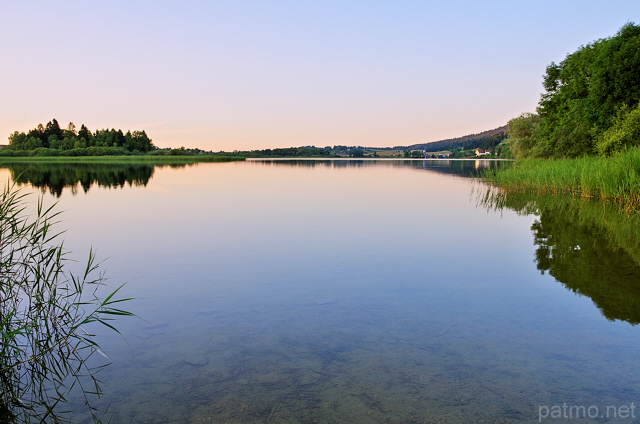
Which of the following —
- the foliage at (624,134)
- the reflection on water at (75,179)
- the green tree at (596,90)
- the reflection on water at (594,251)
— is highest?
the green tree at (596,90)

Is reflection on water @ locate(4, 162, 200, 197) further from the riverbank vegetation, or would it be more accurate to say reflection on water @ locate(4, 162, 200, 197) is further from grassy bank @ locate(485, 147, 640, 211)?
the riverbank vegetation

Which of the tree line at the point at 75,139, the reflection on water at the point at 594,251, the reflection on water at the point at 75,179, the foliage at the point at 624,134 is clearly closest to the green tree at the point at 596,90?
the foliage at the point at 624,134

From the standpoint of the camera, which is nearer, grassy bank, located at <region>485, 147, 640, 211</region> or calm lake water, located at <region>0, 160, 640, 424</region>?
calm lake water, located at <region>0, 160, 640, 424</region>

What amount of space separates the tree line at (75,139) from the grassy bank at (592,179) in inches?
4514

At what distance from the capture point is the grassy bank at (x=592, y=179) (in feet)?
52.8

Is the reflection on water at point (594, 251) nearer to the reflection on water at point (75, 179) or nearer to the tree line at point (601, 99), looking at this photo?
the tree line at point (601, 99)

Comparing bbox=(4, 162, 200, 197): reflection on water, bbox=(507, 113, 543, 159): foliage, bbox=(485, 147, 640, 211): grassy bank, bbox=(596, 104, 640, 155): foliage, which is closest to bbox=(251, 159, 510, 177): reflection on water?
bbox=(507, 113, 543, 159): foliage

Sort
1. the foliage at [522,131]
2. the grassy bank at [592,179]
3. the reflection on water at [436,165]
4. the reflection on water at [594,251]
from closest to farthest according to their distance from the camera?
the reflection on water at [594,251] → the grassy bank at [592,179] → the reflection on water at [436,165] → the foliage at [522,131]

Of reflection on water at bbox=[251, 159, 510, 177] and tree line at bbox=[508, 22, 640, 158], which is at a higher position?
tree line at bbox=[508, 22, 640, 158]

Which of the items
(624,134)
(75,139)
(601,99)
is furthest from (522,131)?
(75,139)

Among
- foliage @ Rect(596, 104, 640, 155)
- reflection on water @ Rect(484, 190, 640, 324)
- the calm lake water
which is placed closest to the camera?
the calm lake water

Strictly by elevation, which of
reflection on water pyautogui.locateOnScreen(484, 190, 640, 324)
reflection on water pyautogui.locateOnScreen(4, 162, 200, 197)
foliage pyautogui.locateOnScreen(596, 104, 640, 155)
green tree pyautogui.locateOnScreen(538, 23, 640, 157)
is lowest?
reflection on water pyautogui.locateOnScreen(484, 190, 640, 324)

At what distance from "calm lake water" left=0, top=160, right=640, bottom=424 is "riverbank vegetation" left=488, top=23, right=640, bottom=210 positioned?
16.0 feet

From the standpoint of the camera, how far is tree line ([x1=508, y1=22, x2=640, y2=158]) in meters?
28.6
